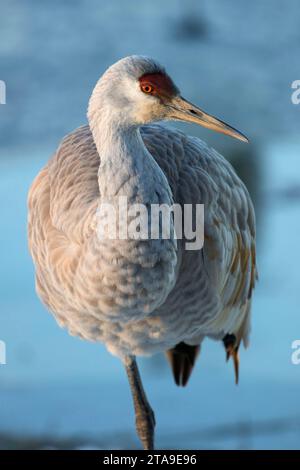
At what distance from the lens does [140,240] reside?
13.1ft

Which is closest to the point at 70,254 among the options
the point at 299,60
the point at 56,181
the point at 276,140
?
the point at 56,181

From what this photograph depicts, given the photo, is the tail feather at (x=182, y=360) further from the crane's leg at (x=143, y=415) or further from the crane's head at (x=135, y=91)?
the crane's head at (x=135, y=91)

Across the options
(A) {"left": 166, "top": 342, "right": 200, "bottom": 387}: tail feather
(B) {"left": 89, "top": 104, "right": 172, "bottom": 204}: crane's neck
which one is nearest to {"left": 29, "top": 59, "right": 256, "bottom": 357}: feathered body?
(B) {"left": 89, "top": 104, "right": 172, "bottom": 204}: crane's neck

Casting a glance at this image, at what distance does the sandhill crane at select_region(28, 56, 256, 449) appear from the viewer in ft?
13.0

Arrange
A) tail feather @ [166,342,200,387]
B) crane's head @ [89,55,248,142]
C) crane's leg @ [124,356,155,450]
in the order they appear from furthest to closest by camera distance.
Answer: tail feather @ [166,342,200,387] < crane's leg @ [124,356,155,450] < crane's head @ [89,55,248,142]

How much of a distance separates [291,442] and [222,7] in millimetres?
6200

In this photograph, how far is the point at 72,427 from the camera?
6113 millimetres

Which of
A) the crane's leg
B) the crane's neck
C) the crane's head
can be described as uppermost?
the crane's head

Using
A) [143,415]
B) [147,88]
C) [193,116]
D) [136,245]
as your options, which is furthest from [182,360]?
[147,88]

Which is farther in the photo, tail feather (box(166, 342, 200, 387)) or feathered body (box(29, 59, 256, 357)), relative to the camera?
tail feather (box(166, 342, 200, 387))

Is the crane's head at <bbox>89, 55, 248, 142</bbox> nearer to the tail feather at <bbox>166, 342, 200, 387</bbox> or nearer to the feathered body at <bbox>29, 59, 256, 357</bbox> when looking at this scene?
the feathered body at <bbox>29, 59, 256, 357</bbox>

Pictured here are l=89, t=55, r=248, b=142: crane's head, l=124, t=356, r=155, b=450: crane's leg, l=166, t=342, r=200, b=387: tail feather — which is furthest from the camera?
l=166, t=342, r=200, b=387: tail feather

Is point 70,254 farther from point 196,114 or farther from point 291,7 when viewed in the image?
point 291,7

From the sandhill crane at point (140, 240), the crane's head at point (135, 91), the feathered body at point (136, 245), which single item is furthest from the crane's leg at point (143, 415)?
the crane's head at point (135, 91)
